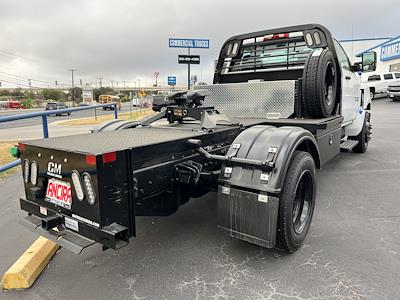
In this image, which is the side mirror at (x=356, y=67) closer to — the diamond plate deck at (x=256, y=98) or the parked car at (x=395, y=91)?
the diamond plate deck at (x=256, y=98)

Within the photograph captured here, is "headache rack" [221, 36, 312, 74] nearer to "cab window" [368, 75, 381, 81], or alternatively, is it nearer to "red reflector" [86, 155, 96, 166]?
"red reflector" [86, 155, 96, 166]

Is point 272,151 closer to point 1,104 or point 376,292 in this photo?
point 376,292

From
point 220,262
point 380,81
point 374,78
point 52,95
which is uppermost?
point 52,95

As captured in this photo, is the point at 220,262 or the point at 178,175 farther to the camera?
the point at 220,262

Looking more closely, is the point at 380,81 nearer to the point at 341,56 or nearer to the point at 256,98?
the point at 341,56

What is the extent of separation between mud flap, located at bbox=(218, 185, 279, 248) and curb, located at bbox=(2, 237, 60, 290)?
5.29 feet

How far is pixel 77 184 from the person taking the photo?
231 cm

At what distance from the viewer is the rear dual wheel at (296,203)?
111 inches

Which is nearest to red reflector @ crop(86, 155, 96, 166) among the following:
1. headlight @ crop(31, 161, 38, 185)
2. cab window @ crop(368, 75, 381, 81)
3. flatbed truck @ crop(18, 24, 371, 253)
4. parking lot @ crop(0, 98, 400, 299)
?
flatbed truck @ crop(18, 24, 371, 253)

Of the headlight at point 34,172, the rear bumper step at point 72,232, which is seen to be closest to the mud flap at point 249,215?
the rear bumper step at point 72,232

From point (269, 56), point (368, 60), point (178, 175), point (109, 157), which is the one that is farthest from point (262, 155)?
point (368, 60)

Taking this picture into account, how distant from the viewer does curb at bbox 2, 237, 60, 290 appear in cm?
264

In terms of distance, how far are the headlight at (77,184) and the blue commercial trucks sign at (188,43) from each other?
18664mm

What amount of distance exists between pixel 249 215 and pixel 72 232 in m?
1.39
